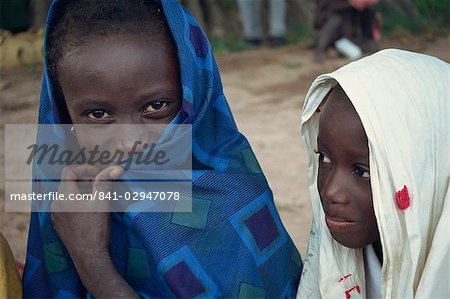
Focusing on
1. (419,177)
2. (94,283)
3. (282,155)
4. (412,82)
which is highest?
(412,82)

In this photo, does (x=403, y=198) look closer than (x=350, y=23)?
Yes

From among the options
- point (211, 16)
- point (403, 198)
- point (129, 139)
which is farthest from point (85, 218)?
point (211, 16)

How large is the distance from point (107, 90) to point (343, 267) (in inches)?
33.9

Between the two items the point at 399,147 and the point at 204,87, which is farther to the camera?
the point at 204,87

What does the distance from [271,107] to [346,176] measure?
4.12 meters

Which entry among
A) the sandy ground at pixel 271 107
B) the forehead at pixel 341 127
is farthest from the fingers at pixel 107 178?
the sandy ground at pixel 271 107

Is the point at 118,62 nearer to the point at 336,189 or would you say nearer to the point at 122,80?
the point at 122,80

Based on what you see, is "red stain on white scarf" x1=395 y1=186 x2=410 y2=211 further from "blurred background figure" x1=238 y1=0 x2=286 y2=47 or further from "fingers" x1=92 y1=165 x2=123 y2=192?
"blurred background figure" x1=238 y1=0 x2=286 y2=47

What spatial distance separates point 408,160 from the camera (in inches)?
65.3

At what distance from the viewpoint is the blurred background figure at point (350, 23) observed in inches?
304

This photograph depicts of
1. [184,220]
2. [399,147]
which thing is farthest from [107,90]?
[399,147]

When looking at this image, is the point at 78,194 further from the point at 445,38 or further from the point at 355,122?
the point at 445,38

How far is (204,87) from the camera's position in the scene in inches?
79.5

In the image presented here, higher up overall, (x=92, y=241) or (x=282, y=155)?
(x=92, y=241)
